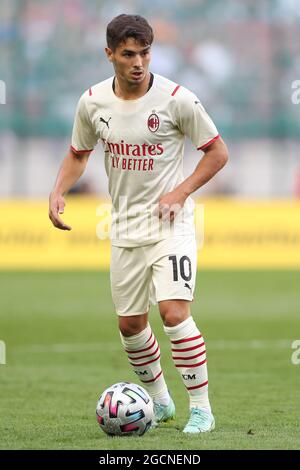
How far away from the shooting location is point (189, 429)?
6.38 m

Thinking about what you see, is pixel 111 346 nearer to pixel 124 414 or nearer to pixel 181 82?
pixel 124 414

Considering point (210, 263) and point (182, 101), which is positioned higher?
point (182, 101)

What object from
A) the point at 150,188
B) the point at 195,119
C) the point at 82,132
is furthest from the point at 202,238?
the point at 195,119

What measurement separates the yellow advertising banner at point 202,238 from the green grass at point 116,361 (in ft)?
1.13

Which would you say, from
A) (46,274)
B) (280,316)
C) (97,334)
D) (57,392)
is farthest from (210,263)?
(57,392)

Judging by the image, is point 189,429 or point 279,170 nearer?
point 189,429

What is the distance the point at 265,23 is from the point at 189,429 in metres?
20.0

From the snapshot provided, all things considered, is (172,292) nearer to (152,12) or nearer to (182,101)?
(182,101)

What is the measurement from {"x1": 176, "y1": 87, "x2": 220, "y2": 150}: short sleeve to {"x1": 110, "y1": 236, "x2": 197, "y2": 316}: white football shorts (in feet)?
1.98

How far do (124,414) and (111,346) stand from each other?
18.4ft

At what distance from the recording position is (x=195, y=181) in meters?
6.49

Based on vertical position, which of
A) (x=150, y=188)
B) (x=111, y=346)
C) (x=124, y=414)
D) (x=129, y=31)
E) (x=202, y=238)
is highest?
(x=129, y=31)

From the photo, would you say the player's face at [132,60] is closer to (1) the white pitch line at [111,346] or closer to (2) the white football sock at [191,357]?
(2) the white football sock at [191,357]

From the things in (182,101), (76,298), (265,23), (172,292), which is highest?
(265,23)
